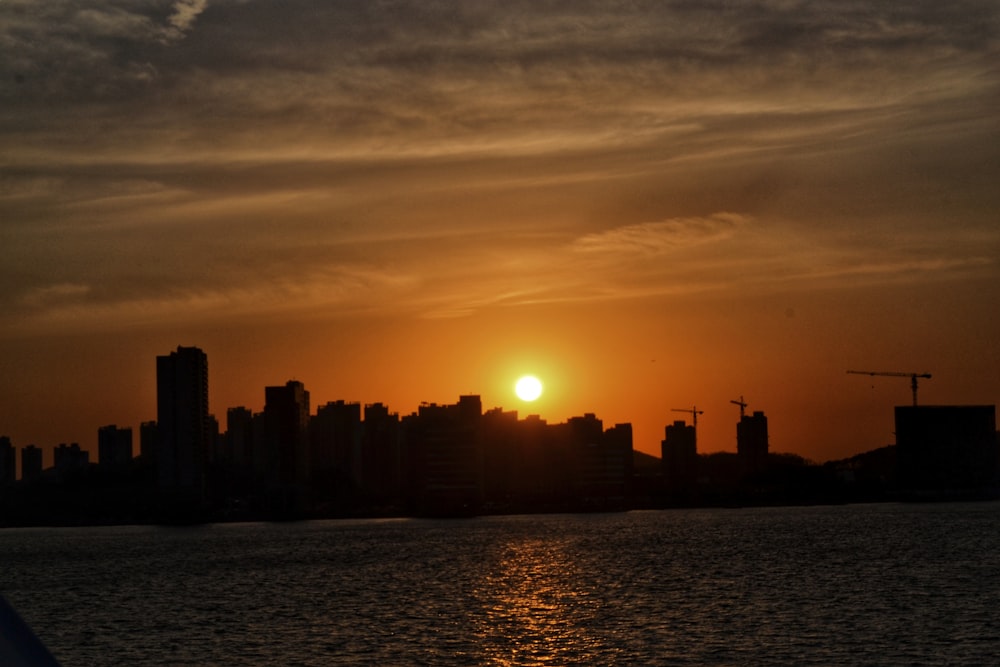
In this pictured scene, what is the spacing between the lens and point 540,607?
8006cm

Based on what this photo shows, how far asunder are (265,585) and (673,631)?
53167 millimetres

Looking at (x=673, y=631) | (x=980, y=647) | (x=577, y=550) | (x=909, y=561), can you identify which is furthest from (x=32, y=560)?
(x=980, y=647)

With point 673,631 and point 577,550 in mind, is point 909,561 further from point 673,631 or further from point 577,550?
point 673,631

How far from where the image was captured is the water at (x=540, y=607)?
190 ft

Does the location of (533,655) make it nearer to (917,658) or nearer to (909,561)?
(917,658)

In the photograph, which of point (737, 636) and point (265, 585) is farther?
point (265, 585)

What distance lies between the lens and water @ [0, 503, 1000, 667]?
5797 centimetres

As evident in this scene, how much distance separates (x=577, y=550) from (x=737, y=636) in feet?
319

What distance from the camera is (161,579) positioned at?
12431cm

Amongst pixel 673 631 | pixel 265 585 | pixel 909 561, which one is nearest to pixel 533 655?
pixel 673 631

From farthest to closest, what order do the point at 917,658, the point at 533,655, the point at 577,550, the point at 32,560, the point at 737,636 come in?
the point at 32,560, the point at 577,550, the point at 737,636, the point at 533,655, the point at 917,658

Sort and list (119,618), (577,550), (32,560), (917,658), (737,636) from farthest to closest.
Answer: (32,560) → (577,550) → (119,618) → (737,636) → (917,658)

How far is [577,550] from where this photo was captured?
518ft

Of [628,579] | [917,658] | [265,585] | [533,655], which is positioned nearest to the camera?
[917,658]
